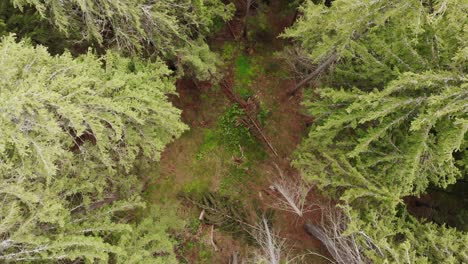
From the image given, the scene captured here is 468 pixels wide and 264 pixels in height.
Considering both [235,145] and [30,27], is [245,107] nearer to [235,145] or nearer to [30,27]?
[235,145]

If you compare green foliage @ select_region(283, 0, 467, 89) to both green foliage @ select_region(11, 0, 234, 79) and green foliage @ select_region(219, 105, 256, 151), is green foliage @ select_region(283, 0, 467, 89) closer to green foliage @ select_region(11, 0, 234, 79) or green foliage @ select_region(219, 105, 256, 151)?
green foliage @ select_region(11, 0, 234, 79)

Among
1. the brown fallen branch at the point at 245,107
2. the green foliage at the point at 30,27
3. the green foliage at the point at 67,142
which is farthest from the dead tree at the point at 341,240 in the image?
the green foliage at the point at 30,27

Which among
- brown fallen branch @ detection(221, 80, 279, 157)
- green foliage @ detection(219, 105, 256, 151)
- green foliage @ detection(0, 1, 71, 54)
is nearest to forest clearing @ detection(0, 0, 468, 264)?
green foliage @ detection(0, 1, 71, 54)

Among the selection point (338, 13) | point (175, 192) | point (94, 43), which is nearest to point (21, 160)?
point (94, 43)

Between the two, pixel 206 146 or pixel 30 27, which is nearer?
pixel 30 27

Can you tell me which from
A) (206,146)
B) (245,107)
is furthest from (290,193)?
(245,107)
